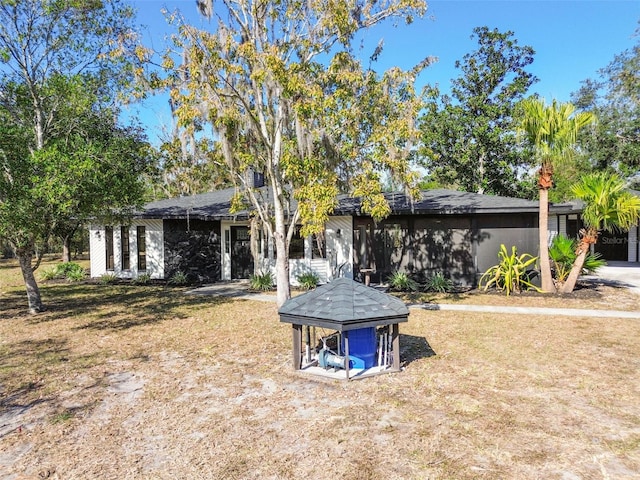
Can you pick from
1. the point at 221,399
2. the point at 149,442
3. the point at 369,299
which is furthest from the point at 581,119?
the point at 149,442

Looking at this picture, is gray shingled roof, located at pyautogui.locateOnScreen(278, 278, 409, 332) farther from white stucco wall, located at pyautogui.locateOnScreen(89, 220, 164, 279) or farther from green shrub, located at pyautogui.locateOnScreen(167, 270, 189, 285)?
white stucco wall, located at pyautogui.locateOnScreen(89, 220, 164, 279)

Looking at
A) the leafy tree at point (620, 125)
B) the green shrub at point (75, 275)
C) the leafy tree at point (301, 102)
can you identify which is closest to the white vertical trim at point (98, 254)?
the green shrub at point (75, 275)

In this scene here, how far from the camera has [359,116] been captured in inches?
319

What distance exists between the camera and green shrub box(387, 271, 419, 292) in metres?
12.0

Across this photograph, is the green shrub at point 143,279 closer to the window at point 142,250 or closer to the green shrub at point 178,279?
the window at point 142,250

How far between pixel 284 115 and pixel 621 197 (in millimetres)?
8695

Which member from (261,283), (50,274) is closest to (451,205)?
(261,283)

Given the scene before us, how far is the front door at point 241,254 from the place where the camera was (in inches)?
569

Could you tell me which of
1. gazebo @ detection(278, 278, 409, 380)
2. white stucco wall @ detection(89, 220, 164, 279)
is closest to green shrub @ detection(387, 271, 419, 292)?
gazebo @ detection(278, 278, 409, 380)

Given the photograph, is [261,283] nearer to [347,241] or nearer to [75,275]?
[347,241]

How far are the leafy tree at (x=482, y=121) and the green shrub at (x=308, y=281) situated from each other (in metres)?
11.8

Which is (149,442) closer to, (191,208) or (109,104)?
(109,104)

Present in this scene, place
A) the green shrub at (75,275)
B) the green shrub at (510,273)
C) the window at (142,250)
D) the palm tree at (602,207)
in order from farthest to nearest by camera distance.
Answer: the green shrub at (75,275) → the window at (142,250) → the green shrub at (510,273) → the palm tree at (602,207)

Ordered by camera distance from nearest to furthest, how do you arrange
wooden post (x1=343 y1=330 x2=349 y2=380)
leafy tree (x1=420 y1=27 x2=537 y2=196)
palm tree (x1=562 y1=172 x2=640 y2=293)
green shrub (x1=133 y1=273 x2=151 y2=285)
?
wooden post (x1=343 y1=330 x2=349 y2=380)
palm tree (x1=562 y1=172 x2=640 y2=293)
green shrub (x1=133 y1=273 x2=151 y2=285)
leafy tree (x1=420 y1=27 x2=537 y2=196)
